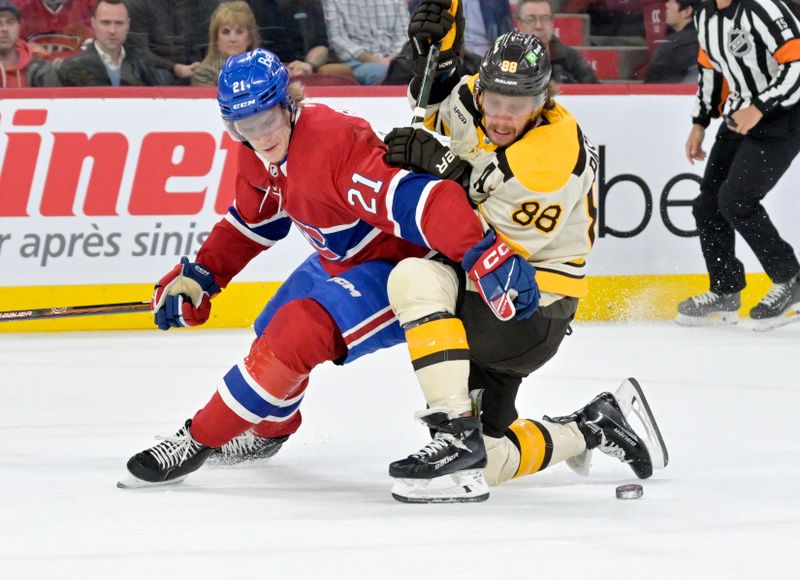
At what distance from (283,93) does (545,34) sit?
11.0 ft

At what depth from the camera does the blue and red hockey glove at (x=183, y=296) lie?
3.19m

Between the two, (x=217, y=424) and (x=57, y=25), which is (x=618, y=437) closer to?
(x=217, y=424)

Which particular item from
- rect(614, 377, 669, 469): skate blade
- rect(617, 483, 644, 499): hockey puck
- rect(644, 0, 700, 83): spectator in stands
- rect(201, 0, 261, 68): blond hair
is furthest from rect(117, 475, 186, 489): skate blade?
rect(644, 0, 700, 83): spectator in stands

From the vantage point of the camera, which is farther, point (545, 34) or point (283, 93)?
point (545, 34)

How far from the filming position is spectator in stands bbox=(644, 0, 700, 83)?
235 inches

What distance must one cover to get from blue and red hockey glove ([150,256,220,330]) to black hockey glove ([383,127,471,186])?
624 millimetres

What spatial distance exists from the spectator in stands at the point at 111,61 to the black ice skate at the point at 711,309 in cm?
230

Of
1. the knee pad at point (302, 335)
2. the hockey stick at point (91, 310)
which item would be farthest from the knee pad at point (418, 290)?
the hockey stick at point (91, 310)

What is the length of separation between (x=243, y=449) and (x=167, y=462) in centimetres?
35

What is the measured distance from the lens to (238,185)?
10.5 feet

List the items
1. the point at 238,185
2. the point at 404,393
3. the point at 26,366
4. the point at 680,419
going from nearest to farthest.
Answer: the point at 238,185 < the point at 680,419 < the point at 404,393 < the point at 26,366

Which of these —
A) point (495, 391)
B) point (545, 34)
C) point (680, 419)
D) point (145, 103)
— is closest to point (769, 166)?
point (545, 34)

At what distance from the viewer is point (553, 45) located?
596 cm

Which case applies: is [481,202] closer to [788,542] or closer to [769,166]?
[788,542]
